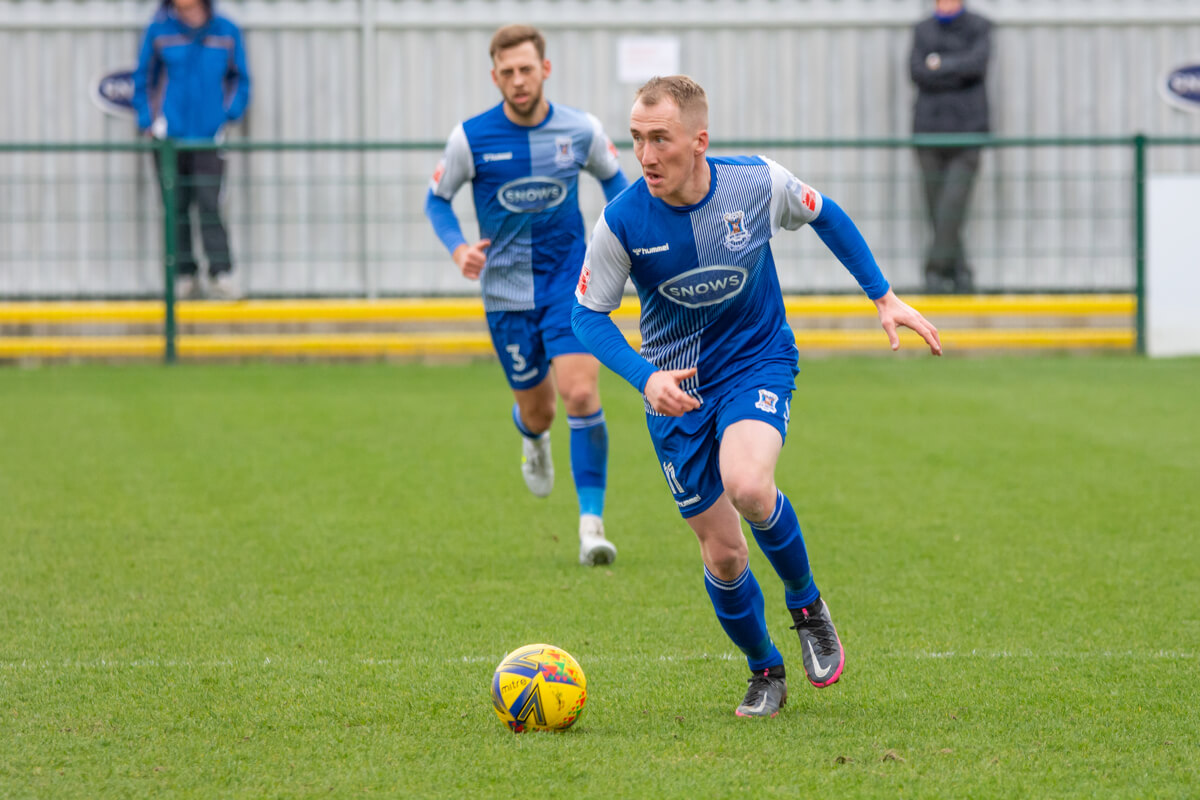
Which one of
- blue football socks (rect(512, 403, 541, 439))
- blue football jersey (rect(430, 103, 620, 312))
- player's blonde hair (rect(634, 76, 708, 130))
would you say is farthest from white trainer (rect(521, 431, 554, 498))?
player's blonde hair (rect(634, 76, 708, 130))

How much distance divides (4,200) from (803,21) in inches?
315

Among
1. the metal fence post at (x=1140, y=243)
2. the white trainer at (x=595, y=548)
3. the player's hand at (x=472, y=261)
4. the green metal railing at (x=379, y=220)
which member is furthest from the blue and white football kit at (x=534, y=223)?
the metal fence post at (x=1140, y=243)

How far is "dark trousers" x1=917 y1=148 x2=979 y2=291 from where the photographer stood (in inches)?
583

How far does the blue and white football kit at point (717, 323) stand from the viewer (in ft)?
15.5

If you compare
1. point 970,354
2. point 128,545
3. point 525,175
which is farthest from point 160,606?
point 970,354

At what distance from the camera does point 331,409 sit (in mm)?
11664

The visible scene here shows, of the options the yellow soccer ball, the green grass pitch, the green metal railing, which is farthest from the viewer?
the green metal railing

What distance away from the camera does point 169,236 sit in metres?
14.3

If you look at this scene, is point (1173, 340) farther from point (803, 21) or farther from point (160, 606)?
point (160, 606)

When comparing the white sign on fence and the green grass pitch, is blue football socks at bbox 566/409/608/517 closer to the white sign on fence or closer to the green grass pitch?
the green grass pitch

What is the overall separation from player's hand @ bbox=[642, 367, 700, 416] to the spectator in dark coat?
10.9m

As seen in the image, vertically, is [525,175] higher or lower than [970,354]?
higher

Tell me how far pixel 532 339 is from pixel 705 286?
2.76m

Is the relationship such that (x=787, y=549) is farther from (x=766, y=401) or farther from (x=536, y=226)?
(x=536, y=226)
